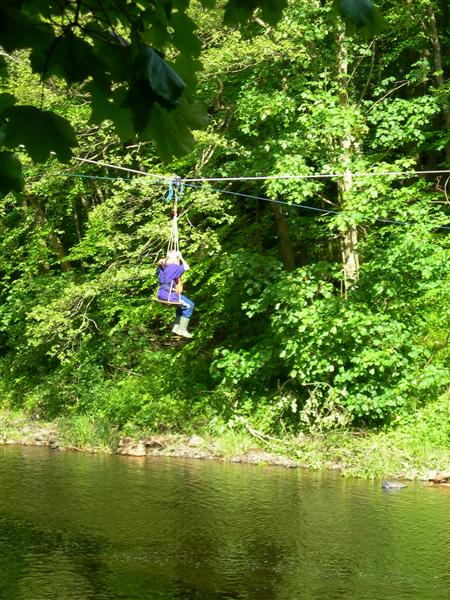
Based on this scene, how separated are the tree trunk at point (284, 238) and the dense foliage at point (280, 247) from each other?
3cm

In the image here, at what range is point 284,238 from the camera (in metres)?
13.5

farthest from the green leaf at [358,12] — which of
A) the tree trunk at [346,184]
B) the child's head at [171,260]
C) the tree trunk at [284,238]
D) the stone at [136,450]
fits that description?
the tree trunk at [284,238]

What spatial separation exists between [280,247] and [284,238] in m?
0.33

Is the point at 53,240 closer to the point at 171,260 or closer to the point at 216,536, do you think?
the point at 171,260

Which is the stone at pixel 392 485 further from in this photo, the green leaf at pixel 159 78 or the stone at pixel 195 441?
the green leaf at pixel 159 78

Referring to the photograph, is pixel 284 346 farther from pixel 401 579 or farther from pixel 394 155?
pixel 401 579

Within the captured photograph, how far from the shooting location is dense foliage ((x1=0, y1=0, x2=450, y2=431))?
10.8 metres

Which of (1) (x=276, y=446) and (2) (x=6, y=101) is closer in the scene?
(2) (x=6, y=101)

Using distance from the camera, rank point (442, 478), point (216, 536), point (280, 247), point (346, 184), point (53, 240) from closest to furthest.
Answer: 1. point (216, 536)
2. point (442, 478)
3. point (346, 184)
4. point (280, 247)
5. point (53, 240)

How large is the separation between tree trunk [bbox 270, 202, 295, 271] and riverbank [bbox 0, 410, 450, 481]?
2966 millimetres

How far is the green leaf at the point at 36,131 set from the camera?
1.53 m

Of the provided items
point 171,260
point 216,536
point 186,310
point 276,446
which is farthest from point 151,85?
point 276,446

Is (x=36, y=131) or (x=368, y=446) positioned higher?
(x=36, y=131)

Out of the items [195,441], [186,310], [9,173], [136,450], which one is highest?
[186,310]
